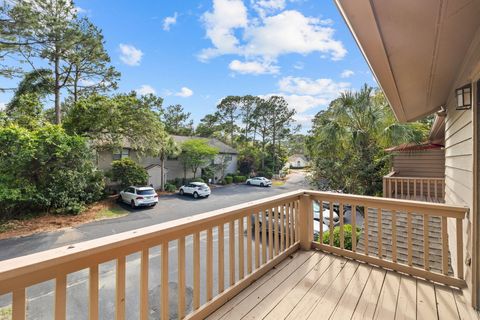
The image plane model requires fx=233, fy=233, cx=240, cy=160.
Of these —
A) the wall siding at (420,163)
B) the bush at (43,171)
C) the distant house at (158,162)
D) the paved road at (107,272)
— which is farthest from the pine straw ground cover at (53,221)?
the wall siding at (420,163)

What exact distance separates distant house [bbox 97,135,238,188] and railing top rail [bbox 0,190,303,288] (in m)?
13.8

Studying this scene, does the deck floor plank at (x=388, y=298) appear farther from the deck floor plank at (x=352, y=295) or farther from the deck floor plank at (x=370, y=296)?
the deck floor plank at (x=352, y=295)

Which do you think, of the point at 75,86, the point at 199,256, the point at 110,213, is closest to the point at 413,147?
the point at 199,256

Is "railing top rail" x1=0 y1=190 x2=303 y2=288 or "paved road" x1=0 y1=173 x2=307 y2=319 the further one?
"paved road" x1=0 y1=173 x2=307 y2=319

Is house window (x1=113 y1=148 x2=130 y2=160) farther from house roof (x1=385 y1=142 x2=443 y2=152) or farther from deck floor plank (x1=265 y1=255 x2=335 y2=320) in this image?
deck floor plank (x1=265 y1=255 x2=335 y2=320)

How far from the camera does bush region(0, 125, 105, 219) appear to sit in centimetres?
870

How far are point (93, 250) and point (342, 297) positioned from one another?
205 cm

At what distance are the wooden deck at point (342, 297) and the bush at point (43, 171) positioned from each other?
10671 mm

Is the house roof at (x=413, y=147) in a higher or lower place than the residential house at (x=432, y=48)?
lower

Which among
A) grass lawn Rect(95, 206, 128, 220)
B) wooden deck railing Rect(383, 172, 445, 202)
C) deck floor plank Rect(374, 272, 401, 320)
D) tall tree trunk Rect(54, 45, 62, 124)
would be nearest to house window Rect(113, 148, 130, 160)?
tall tree trunk Rect(54, 45, 62, 124)

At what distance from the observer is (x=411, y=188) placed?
6.82 meters

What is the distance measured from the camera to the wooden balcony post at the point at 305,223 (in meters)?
3.05

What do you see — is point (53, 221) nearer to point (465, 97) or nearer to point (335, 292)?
point (335, 292)

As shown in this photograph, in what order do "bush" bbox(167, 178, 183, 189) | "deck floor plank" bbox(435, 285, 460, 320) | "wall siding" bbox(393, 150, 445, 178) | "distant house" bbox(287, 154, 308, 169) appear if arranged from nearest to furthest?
"deck floor plank" bbox(435, 285, 460, 320), "wall siding" bbox(393, 150, 445, 178), "bush" bbox(167, 178, 183, 189), "distant house" bbox(287, 154, 308, 169)
